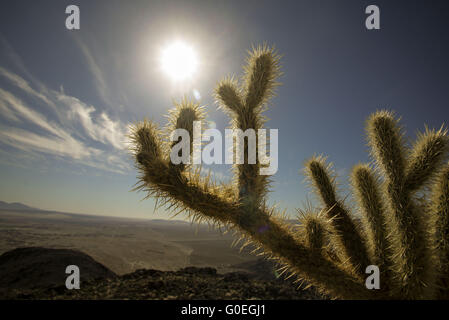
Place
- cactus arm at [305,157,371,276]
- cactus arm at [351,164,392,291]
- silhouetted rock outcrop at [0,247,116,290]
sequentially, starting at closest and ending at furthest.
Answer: cactus arm at [351,164,392,291] < cactus arm at [305,157,371,276] < silhouetted rock outcrop at [0,247,116,290]

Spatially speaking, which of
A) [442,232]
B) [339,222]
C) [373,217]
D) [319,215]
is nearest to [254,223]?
[319,215]

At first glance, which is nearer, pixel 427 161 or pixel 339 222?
pixel 427 161

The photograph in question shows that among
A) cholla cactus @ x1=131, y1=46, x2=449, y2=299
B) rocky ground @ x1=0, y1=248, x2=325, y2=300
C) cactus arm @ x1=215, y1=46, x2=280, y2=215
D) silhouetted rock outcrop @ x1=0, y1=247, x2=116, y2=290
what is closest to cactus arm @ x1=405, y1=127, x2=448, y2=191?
cholla cactus @ x1=131, y1=46, x2=449, y2=299

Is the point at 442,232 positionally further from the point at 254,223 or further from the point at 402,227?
the point at 254,223

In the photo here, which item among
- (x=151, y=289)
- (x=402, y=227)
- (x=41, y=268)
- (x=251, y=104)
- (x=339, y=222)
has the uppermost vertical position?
(x=251, y=104)

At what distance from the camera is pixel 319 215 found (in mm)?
2412

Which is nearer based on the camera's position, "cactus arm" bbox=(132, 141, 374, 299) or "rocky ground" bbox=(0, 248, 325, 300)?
"cactus arm" bbox=(132, 141, 374, 299)

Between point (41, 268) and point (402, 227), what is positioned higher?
point (402, 227)

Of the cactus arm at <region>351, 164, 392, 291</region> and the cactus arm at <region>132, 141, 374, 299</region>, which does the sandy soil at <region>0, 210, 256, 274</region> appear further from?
the cactus arm at <region>351, 164, 392, 291</region>

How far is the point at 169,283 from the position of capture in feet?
28.8

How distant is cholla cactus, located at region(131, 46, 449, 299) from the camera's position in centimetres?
207

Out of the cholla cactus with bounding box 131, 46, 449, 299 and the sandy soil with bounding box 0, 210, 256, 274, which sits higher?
the cholla cactus with bounding box 131, 46, 449, 299
